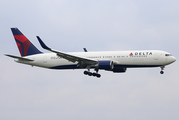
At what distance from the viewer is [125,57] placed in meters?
64.2

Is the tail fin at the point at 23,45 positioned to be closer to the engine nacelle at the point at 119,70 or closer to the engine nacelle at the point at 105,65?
the engine nacelle at the point at 105,65

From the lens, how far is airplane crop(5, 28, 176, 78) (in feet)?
208

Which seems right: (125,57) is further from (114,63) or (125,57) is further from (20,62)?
(20,62)

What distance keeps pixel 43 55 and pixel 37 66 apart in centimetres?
237

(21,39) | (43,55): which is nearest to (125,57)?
(43,55)

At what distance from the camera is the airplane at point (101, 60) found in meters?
63.5

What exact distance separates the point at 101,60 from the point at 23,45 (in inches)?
639

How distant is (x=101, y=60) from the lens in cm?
6556

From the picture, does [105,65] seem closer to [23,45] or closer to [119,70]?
[119,70]

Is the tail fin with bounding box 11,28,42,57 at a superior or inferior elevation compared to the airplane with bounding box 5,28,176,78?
superior

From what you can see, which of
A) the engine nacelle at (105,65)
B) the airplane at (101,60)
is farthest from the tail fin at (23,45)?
the engine nacelle at (105,65)

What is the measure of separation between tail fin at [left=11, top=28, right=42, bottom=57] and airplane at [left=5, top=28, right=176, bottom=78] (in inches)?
47.2

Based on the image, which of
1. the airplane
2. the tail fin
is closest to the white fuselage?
the airplane

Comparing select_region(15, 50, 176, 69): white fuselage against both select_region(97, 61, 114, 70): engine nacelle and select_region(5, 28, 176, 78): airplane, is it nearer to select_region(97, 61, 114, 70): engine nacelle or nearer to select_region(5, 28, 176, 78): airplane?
select_region(5, 28, 176, 78): airplane
